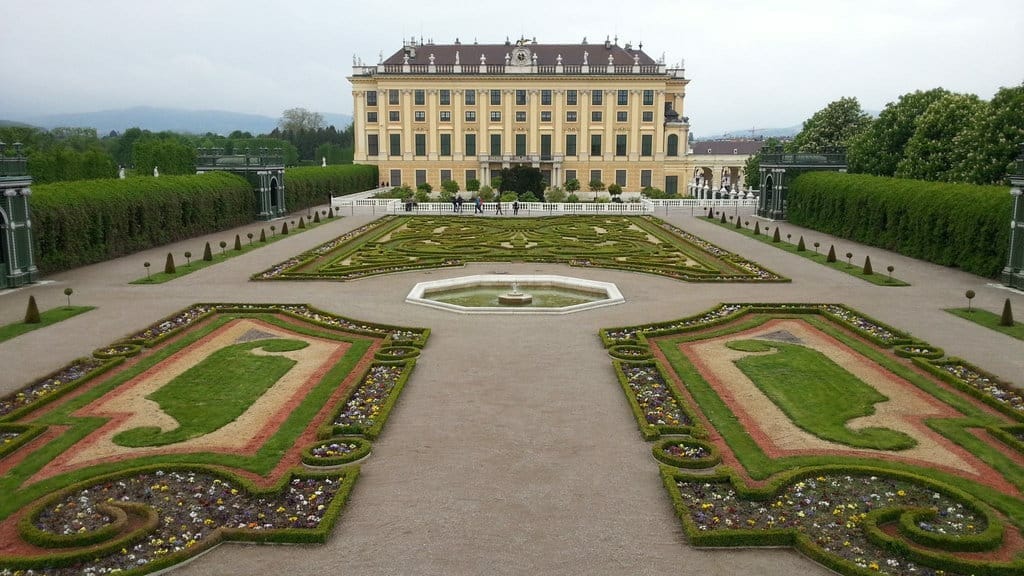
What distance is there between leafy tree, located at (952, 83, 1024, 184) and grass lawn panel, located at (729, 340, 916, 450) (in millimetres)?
28366

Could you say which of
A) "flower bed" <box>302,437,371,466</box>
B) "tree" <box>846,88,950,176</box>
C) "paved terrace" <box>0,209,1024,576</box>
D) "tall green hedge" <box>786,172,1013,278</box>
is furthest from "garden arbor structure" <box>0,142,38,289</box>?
"tree" <box>846,88,950,176</box>

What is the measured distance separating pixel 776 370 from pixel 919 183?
89.5 ft

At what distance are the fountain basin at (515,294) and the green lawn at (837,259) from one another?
11285mm

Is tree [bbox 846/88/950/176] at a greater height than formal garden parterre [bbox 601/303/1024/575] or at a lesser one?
greater

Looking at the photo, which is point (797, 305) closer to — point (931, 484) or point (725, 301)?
point (725, 301)

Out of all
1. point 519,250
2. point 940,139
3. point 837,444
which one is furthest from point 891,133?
point 837,444

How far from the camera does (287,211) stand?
62.4 metres

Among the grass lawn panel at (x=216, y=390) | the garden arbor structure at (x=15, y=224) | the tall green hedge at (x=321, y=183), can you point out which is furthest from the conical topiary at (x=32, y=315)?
the tall green hedge at (x=321, y=183)

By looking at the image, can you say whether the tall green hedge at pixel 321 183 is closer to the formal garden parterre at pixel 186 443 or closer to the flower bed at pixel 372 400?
the formal garden parterre at pixel 186 443

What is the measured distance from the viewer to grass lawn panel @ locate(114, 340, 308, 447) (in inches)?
607

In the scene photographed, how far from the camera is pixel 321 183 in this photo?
2800 inches

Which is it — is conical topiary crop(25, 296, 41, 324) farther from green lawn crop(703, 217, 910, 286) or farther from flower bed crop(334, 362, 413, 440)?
green lawn crop(703, 217, 910, 286)

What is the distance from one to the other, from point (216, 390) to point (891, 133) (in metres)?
51.8

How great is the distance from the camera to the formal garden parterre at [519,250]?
34688 mm
